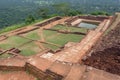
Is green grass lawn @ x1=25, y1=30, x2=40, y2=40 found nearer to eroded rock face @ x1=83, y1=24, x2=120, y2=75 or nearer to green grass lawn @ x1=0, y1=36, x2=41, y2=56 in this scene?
green grass lawn @ x1=0, y1=36, x2=41, y2=56

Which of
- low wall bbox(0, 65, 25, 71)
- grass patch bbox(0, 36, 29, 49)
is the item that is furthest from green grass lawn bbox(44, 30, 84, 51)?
low wall bbox(0, 65, 25, 71)

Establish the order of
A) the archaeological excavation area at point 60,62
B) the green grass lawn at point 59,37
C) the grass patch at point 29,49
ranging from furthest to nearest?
the green grass lawn at point 59,37 < the grass patch at point 29,49 < the archaeological excavation area at point 60,62

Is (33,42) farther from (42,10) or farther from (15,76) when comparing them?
(42,10)

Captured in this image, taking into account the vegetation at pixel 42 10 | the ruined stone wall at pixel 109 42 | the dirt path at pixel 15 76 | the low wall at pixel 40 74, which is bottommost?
the vegetation at pixel 42 10

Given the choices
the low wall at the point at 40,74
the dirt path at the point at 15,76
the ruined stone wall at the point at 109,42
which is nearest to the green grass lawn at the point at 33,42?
the dirt path at the point at 15,76

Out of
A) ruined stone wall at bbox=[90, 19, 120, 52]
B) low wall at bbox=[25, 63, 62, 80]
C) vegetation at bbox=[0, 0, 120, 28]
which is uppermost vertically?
ruined stone wall at bbox=[90, 19, 120, 52]

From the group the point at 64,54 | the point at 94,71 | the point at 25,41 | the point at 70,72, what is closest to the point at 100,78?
the point at 94,71

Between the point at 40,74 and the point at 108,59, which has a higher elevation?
the point at 108,59

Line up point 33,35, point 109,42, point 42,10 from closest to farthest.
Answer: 1. point 109,42
2. point 33,35
3. point 42,10

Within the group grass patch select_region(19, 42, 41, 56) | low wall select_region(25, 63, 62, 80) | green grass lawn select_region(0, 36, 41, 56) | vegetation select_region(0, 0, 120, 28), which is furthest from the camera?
vegetation select_region(0, 0, 120, 28)

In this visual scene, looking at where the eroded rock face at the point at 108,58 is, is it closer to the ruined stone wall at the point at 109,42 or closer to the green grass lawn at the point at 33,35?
the ruined stone wall at the point at 109,42

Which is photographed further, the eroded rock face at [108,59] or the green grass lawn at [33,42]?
the green grass lawn at [33,42]

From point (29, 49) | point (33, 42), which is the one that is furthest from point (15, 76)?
point (33, 42)
